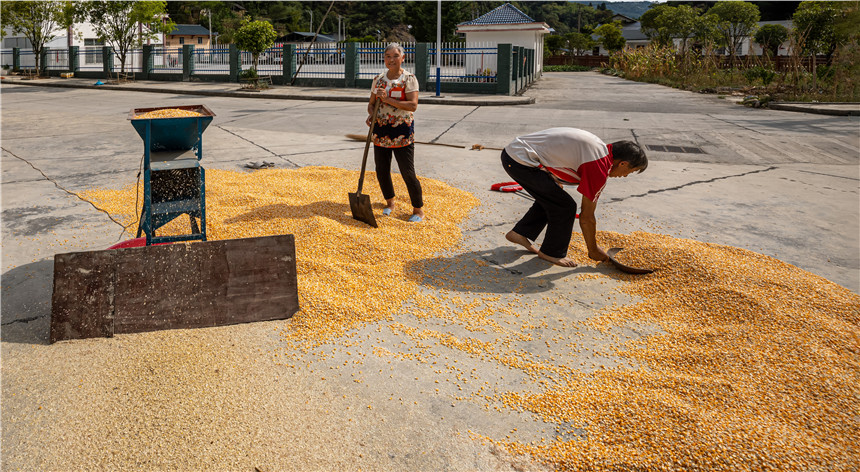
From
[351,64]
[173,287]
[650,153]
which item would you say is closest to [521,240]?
[173,287]

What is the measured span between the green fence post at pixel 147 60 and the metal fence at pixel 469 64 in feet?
57.4

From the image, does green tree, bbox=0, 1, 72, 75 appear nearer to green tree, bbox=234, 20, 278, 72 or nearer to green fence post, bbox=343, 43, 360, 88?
green tree, bbox=234, 20, 278, 72

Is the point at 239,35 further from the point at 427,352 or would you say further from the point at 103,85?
the point at 427,352

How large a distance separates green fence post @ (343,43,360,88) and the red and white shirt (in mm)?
23038

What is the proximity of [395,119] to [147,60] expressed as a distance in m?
33.0

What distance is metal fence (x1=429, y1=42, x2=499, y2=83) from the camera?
24766mm

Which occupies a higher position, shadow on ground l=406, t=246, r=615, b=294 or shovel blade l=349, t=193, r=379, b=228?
shovel blade l=349, t=193, r=379, b=228

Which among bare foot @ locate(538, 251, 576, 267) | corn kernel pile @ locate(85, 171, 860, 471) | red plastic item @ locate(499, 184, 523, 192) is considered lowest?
corn kernel pile @ locate(85, 171, 860, 471)

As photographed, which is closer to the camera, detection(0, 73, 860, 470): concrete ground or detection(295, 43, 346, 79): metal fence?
detection(0, 73, 860, 470): concrete ground

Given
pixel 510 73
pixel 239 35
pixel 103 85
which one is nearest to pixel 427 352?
pixel 510 73

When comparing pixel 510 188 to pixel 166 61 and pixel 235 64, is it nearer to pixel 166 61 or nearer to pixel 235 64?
pixel 235 64

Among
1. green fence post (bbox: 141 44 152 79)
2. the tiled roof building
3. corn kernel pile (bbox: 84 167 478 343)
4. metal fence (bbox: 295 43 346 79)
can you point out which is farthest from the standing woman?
green fence post (bbox: 141 44 152 79)

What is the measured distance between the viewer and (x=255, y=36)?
25.5 metres

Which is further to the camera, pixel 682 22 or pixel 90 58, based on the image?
pixel 682 22
